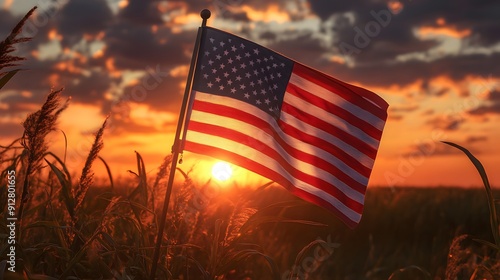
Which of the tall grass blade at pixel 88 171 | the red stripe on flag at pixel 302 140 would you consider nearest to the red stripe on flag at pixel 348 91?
the red stripe on flag at pixel 302 140

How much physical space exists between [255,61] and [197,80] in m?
0.45

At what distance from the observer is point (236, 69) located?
4.85 metres

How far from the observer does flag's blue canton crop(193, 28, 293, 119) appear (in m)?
4.79

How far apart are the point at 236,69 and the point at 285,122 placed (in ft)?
2.00

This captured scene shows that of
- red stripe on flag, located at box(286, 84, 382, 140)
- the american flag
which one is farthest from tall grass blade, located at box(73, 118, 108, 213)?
red stripe on flag, located at box(286, 84, 382, 140)

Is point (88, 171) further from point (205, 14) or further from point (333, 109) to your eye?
point (333, 109)

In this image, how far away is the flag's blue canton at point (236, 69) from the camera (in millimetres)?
4785

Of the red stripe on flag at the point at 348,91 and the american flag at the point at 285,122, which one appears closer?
the american flag at the point at 285,122

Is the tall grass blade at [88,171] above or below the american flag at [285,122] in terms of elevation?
below

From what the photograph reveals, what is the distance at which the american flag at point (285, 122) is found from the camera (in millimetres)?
4824

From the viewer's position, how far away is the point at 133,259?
4836 millimetres

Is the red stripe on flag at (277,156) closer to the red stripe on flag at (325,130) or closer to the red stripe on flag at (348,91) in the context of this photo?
the red stripe on flag at (325,130)

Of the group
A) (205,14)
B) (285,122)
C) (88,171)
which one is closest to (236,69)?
(205,14)

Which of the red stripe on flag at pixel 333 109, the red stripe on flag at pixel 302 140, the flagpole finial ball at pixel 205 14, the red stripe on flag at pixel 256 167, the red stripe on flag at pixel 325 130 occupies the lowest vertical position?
the red stripe on flag at pixel 256 167
